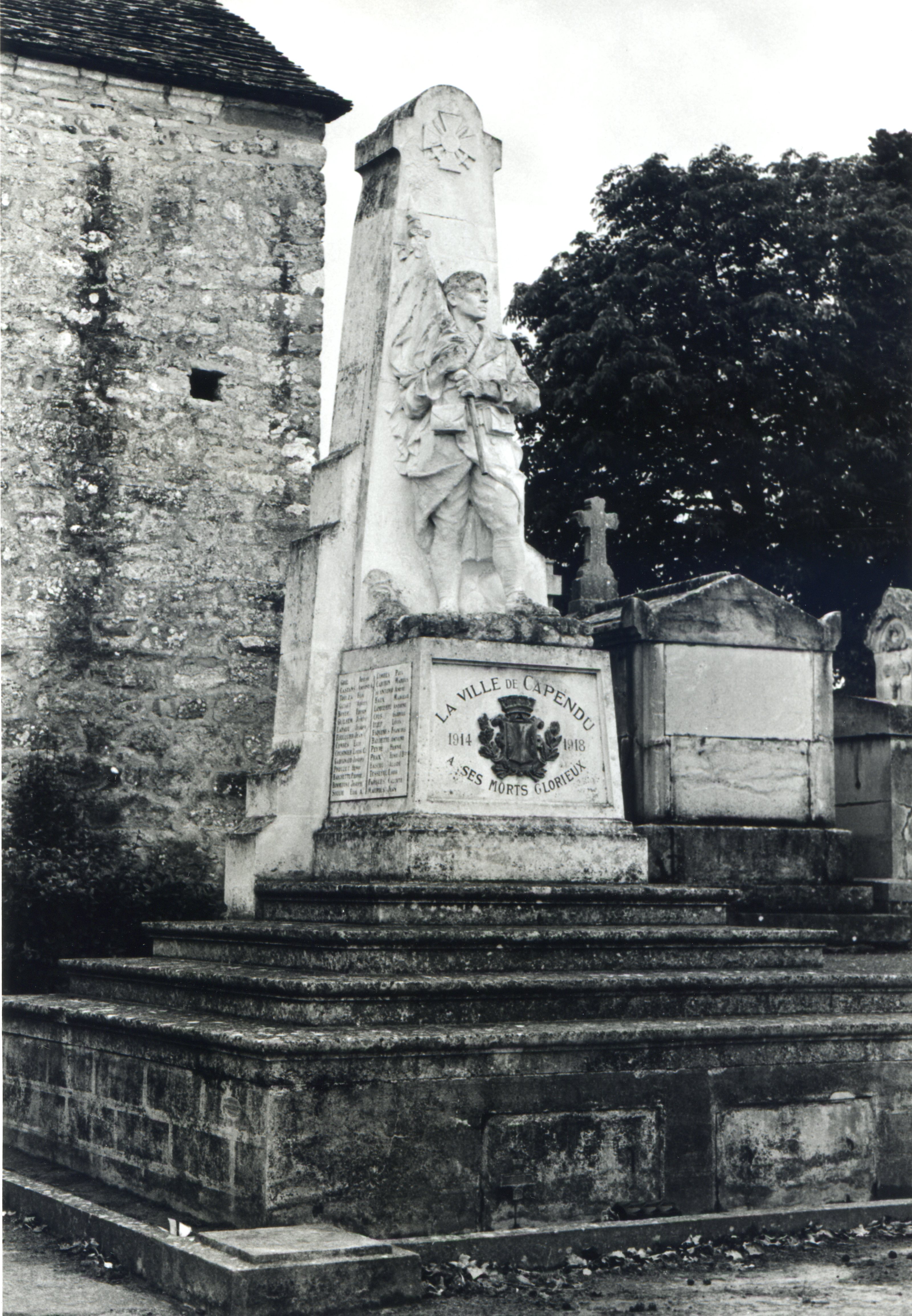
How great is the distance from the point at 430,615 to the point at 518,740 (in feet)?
2.25

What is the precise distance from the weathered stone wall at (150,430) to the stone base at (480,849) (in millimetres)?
5422

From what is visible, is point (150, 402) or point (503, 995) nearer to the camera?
point (503, 995)

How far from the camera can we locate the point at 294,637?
8.69 metres

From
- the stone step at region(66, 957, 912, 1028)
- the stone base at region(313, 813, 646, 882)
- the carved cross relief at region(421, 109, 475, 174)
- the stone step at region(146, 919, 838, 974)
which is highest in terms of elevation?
the carved cross relief at region(421, 109, 475, 174)

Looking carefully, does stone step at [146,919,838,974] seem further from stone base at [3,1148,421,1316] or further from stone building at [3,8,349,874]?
stone building at [3,8,349,874]

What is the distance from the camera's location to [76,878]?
1296 cm

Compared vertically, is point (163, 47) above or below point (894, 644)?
above

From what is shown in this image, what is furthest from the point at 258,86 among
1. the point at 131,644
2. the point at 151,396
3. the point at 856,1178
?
the point at 856,1178

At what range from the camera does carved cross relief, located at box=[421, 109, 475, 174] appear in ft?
29.1

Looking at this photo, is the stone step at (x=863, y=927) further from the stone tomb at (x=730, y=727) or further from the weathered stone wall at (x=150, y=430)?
the weathered stone wall at (x=150, y=430)

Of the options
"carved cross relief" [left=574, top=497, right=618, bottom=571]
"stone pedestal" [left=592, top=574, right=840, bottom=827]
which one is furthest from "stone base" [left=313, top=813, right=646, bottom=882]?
"carved cross relief" [left=574, top=497, right=618, bottom=571]

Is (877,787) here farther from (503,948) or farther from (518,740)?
(503,948)

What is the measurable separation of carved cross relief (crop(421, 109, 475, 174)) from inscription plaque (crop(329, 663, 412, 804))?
2647 millimetres

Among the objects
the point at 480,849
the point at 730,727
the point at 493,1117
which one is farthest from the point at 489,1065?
the point at 730,727
